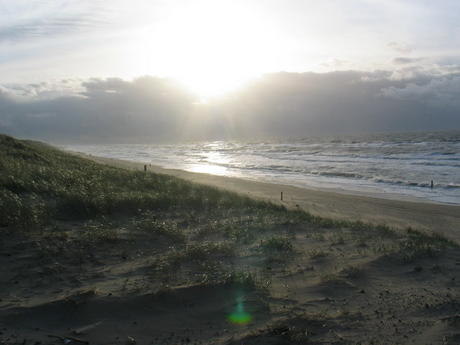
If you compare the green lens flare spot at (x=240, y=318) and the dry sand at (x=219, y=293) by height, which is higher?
the dry sand at (x=219, y=293)

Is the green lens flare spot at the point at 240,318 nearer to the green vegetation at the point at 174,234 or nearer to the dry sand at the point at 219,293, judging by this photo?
the dry sand at the point at 219,293

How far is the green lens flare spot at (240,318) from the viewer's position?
15.1 ft

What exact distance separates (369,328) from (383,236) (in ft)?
15.3

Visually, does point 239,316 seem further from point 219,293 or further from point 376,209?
point 376,209

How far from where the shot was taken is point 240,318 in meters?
4.68

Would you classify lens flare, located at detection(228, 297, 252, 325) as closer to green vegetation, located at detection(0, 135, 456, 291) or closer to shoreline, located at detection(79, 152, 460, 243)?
green vegetation, located at detection(0, 135, 456, 291)

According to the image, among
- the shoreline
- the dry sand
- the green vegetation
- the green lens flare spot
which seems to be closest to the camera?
the dry sand

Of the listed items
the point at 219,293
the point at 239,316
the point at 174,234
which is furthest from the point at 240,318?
the point at 174,234

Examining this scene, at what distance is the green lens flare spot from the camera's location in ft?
15.1

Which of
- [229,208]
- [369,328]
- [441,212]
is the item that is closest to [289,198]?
[441,212]

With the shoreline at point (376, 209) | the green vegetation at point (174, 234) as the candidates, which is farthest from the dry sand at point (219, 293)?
the shoreline at point (376, 209)

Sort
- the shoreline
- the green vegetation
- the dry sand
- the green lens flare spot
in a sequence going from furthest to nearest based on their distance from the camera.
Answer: the shoreline, the green vegetation, the green lens flare spot, the dry sand

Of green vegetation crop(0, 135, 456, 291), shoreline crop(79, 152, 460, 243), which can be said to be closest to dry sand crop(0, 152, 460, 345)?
green vegetation crop(0, 135, 456, 291)

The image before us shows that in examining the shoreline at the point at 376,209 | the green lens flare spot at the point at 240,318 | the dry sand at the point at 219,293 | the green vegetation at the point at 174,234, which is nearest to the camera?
the dry sand at the point at 219,293
